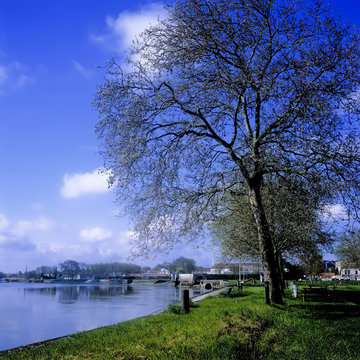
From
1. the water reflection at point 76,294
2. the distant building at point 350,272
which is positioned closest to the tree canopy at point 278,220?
the water reflection at point 76,294

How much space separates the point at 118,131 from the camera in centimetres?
1549

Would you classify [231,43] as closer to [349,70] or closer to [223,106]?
[223,106]

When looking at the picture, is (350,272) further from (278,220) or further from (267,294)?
(267,294)

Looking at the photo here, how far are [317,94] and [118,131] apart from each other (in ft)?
25.7

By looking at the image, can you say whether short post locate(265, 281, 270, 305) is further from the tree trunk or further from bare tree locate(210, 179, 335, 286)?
bare tree locate(210, 179, 335, 286)

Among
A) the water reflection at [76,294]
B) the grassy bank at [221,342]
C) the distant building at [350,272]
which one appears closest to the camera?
the grassy bank at [221,342]

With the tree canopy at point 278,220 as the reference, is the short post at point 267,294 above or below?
below

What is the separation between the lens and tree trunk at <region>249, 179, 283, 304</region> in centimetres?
1789

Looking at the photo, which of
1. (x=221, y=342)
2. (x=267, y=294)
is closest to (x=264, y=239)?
(x=267, y=294)

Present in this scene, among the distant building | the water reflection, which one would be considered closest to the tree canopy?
the water reflection

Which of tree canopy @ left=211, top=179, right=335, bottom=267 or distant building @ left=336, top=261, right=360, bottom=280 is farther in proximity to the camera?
distant building @ left=336, top=261, right=360, bottom=280

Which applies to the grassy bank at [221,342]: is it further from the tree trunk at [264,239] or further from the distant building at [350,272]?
the distant building at [350,272]

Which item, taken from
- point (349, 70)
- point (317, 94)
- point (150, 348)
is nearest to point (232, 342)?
point (150, 348)

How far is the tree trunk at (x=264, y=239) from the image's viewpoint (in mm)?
17891
